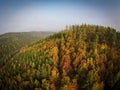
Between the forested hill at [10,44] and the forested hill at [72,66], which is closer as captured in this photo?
the forested hill at [72,66]

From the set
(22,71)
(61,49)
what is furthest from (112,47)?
(22,71)

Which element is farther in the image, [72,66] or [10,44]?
[10,44]

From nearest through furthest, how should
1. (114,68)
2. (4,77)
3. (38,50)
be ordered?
(114,68) → (4,77) → (38,50)

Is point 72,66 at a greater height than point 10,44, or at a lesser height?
greater

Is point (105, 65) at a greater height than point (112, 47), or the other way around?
point (112, 47)

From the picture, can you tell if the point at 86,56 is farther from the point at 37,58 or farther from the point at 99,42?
the point at 37,58

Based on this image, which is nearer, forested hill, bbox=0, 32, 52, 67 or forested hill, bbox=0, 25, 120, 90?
forested hill, bbox=0, 25, 120, 90

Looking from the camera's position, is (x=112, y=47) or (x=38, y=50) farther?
(x=38, y=50)

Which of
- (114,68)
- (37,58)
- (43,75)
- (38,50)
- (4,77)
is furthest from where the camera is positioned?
(38,50)
